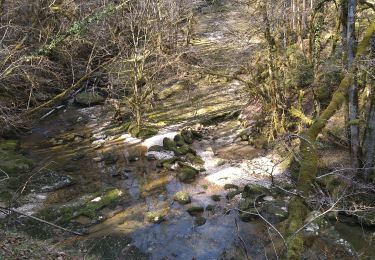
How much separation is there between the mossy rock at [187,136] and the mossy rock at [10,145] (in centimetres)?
742

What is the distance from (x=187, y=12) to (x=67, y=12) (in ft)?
40.3

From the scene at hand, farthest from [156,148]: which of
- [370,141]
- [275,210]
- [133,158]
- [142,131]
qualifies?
[370,141]

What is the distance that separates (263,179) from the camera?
14.6m

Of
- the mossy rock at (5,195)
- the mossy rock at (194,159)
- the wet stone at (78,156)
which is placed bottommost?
the mossy rock at (194,159)

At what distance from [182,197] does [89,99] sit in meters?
12.0

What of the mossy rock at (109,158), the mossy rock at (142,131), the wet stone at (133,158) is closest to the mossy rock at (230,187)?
the wet stone at (133,158)

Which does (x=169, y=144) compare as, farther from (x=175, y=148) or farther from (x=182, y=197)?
(x=182, y=197)

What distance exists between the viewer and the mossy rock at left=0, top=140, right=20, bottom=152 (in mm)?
17484

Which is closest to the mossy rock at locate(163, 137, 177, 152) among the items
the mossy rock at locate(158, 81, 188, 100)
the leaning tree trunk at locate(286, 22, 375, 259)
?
the mossy rock at locate(158, 81, 188, 100)

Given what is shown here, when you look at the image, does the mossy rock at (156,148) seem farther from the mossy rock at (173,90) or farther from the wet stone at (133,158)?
the mossy rock at (173,90)

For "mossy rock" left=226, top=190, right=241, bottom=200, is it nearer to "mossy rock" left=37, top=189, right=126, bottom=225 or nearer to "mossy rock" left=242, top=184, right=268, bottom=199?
"mossy rock" left=242, top=184, right=268, bottom=199

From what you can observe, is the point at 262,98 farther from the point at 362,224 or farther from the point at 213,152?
the point at 362,224

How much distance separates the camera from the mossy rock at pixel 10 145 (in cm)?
1748

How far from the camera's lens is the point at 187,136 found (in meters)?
18.2
